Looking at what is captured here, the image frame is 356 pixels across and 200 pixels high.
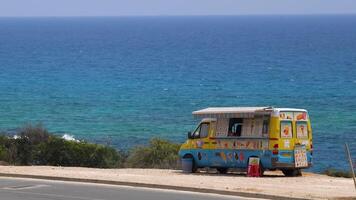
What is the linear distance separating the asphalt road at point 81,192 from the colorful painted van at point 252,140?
4839 millimetres

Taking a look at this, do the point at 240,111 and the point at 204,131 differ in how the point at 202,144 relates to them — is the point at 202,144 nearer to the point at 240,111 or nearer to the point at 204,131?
the point at 204,131

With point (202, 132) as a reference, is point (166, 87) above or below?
above

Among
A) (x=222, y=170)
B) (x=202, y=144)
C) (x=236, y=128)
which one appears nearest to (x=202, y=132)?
(x=202, y=144)

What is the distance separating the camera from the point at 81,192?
26.1m

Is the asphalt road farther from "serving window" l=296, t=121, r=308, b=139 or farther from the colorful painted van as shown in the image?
"serving window" l=296, t=121, r=308, b=139

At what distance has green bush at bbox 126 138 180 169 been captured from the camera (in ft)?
123

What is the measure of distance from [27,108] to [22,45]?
11706 cm

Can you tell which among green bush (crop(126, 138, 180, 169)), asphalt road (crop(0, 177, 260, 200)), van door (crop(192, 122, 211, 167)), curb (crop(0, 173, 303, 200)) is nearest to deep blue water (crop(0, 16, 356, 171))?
green bush (crop(126, 138, 180, 169))

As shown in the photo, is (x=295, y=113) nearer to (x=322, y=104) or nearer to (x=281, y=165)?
(x=281, y=165)

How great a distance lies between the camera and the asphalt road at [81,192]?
81.9ft

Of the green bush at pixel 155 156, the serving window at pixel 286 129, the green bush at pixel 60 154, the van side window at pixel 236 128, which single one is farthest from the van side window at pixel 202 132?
the green bush at pixel 60 154

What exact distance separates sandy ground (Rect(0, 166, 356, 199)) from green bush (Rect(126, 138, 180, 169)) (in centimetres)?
484

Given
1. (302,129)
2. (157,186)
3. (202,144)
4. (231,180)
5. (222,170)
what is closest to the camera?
(157,186)

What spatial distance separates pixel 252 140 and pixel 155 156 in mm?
8055
